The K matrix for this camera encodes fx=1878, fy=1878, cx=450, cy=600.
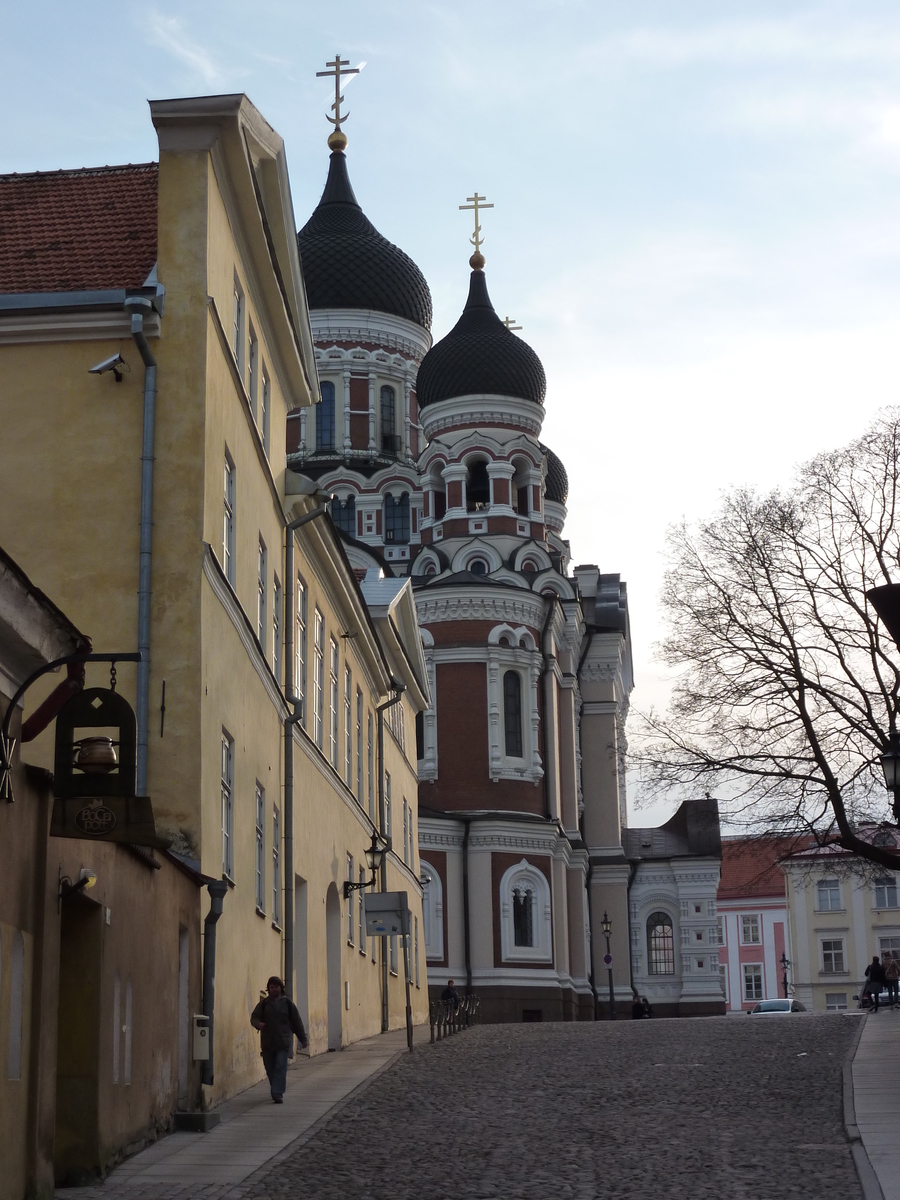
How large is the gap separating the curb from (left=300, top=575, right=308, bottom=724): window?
8.50 m

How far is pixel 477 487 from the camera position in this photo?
59.2 meters

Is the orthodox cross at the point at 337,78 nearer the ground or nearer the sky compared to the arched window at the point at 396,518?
nearer the sky

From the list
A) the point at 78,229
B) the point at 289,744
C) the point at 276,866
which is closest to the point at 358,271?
the point at 289,744

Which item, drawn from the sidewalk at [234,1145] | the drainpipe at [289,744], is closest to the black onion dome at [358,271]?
the drainpipe at [289,744]

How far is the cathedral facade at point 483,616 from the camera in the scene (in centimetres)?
5394

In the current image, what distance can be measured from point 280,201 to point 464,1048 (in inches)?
433

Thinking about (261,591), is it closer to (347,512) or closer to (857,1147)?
(857,1147)

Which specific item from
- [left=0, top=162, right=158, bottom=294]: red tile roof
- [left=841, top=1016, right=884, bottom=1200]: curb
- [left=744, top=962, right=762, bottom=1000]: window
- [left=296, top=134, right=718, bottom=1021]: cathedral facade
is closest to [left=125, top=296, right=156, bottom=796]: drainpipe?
[left=0, top=162, right=158, bottom=294]: red tile roof

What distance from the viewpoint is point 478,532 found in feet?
191

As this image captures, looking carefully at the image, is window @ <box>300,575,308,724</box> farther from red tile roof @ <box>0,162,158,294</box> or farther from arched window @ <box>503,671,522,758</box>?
arched window @ <box>503,671,522,758</box>

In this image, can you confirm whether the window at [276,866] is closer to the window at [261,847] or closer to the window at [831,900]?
the window at [261,847]

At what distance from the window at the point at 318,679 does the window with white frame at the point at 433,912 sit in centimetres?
2659

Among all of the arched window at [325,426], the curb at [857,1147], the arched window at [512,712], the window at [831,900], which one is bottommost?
the curb at [857,1147]

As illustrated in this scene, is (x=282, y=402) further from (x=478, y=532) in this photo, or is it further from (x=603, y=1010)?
(x=603, y=1010)
